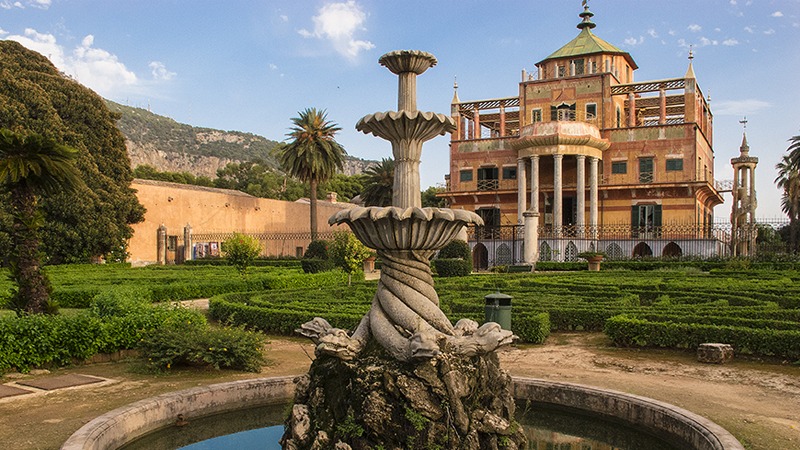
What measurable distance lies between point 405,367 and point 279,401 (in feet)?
11.1

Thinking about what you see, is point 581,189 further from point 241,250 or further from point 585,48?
point 241,250

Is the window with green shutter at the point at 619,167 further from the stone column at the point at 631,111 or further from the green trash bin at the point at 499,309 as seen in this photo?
the green trash bin at the point at 499,309

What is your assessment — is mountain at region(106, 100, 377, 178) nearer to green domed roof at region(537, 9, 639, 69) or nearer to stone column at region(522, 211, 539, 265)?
green domed roof at region(537, 9, 639, 69)

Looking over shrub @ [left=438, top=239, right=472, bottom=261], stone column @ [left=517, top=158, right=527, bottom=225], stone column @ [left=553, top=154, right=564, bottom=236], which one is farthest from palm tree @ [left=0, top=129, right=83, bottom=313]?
stone column @ [left=517, top=158, right=527, bottom=225]

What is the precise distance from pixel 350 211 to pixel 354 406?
1.83 meters

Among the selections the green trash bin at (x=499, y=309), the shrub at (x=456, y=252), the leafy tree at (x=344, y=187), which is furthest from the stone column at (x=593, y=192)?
the leafy tree at (x=344, y=187)

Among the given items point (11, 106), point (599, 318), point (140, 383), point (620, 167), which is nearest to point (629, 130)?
point (620, 167)

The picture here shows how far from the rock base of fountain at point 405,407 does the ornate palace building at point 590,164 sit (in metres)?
Answer: 29.8

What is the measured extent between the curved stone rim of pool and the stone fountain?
1844 millimetres

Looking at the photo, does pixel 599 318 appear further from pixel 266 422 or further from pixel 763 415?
pixel 266 422

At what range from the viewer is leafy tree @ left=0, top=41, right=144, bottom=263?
115 ft

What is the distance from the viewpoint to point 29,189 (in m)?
11.8

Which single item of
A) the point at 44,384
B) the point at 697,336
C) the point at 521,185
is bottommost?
the point at 44,384

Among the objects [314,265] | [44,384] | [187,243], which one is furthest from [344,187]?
[44,384]
